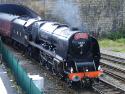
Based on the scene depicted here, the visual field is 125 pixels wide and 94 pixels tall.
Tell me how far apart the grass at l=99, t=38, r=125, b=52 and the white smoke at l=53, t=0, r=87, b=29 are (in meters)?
3.18

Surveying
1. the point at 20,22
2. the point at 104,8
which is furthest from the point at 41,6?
the point at 20,22

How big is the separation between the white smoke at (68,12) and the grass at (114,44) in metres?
3.18

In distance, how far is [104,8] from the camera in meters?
38.9

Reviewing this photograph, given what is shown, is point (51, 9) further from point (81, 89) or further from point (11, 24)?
point (81, 89)

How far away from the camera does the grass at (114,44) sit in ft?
106

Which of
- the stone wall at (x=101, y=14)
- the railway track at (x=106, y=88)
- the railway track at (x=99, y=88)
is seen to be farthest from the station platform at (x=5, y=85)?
the stone wall at (x=101, y=14)

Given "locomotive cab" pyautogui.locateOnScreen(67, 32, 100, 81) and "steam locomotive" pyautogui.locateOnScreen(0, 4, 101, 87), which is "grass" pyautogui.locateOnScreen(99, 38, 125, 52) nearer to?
"steam locomotive" pyautogui.locateOnScreen(0, 4, 101, 87)

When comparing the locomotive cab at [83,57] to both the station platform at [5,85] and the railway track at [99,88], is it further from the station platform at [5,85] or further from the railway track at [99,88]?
the station platform at [5,85]

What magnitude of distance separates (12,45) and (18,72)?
1404 cm

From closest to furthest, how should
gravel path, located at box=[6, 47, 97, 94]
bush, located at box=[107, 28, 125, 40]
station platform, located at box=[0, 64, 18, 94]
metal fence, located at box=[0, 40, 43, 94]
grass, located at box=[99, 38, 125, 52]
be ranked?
metal fence, located at box=[0, 40, 43, 94] < station platform, located at box=[0, 64, 18, 94] < gravel path, located at box=[6, 47, 97, 94] < grass, located at box=[99, 38, 125, 52] < bush, located at box=[107, 28, 125, 40]

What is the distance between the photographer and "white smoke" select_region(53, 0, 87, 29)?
1444 inches

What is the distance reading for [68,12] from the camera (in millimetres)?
37438

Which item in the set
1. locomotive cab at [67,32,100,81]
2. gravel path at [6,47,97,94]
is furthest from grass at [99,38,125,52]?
locomotive cab at [67,32,100,81]

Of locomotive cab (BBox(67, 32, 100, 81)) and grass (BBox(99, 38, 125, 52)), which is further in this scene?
grass (BBox(99, 38, 125, 52))
